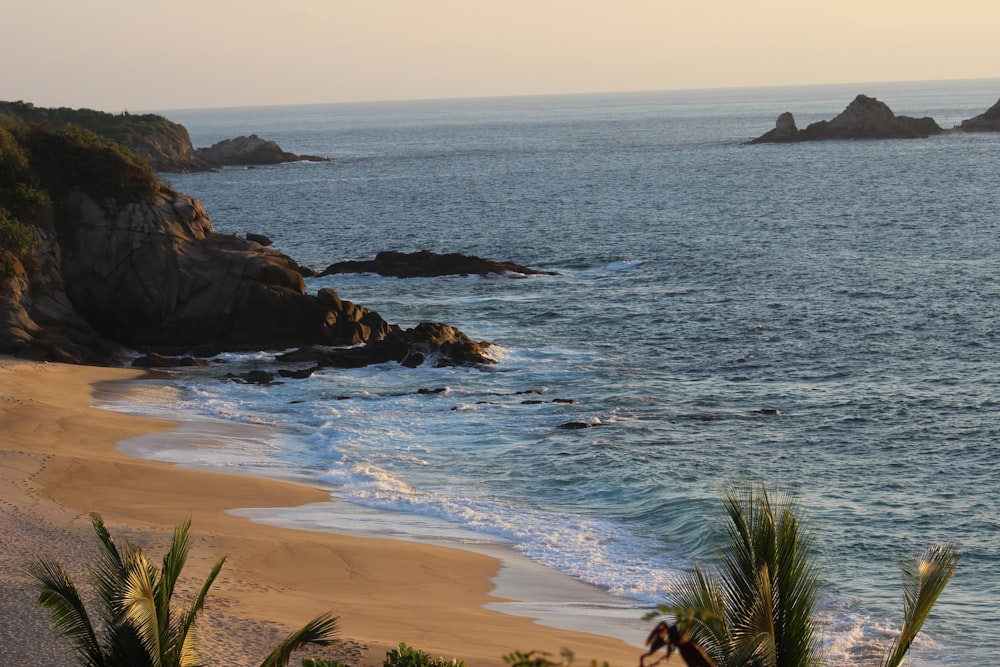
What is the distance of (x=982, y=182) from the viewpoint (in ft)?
322

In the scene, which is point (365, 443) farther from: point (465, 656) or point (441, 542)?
point (465, 656)

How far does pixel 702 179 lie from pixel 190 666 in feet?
356

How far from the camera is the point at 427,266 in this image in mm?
59938

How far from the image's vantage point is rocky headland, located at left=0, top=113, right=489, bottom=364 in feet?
135

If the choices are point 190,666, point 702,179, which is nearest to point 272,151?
point 702,179

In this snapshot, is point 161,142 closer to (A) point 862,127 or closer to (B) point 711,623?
(A) point 862,127

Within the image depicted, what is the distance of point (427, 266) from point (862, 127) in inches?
4650

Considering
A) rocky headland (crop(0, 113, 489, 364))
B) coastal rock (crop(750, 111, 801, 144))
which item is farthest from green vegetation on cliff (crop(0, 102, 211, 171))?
rocky headland (crop(0, 113, 489, 364))

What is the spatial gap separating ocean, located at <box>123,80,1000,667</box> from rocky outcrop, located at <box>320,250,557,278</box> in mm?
1115

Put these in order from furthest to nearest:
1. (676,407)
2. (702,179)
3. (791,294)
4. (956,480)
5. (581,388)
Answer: (702,179), (791,294), (581,388), (676,407), (956,480)

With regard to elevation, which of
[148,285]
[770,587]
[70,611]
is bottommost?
[70,611]

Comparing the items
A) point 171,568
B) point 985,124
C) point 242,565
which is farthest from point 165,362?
point 985,124

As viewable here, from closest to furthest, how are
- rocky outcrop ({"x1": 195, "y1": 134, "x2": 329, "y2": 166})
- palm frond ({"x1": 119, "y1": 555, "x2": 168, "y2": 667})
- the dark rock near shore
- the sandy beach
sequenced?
palm frond ({"x1": 119, "y1": 555, "x2": 168, "y2": 667}) < the sandy beach < the dark rock near shore < rocky outcrop ({"x1": 195, "y1": 134, "x2": 329, "y2": 166})

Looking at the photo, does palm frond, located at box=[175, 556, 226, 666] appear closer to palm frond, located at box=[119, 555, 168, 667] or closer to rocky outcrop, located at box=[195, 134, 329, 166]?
palm frond, located at box=[119, 555, 168, 667]
